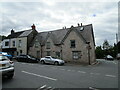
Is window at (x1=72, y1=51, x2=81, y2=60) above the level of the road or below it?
above

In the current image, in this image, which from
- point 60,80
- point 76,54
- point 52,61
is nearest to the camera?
point 60,80

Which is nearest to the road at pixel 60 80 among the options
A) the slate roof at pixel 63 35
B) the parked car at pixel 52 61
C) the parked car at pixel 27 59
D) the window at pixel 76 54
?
the parked car at pixel 52 61

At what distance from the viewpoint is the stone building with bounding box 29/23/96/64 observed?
22.4 meters

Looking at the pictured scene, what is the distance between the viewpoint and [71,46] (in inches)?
949

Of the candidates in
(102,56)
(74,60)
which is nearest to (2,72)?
(74,60)

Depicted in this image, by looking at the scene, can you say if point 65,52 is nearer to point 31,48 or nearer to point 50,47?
point 50,47

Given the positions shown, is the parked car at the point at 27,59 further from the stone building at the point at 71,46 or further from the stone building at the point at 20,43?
the stone building at the point at 20,43

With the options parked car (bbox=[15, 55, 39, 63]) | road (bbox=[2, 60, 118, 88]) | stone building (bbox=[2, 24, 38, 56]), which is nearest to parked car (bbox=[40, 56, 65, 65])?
parked car (bbox=[15, 55, 39, 63])

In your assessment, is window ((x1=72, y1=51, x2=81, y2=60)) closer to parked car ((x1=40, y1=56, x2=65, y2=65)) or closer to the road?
parked car ((x1=40, y1=56, x2=65, y2=65))

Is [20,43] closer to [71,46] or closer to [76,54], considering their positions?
[71,46]

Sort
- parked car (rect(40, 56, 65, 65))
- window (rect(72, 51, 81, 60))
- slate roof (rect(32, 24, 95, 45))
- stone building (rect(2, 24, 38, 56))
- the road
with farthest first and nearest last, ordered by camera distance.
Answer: stone building (rect(2, 24, 38, 56))
slate roof (rect(32, 24, 95, 45))
window (rect(72, 51, 81, 60))
parked car (rect(40, 56, 65, 65))
the road

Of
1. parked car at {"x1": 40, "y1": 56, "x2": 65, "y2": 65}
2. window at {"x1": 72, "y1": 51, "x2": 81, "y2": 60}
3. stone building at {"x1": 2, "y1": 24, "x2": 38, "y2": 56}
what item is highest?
stone building at {"x1": 2, "y1": 24, "x2": 38, "y2": 56}

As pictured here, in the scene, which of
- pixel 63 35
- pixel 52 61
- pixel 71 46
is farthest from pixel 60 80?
pixel 63 35

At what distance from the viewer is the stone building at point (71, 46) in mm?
22406
